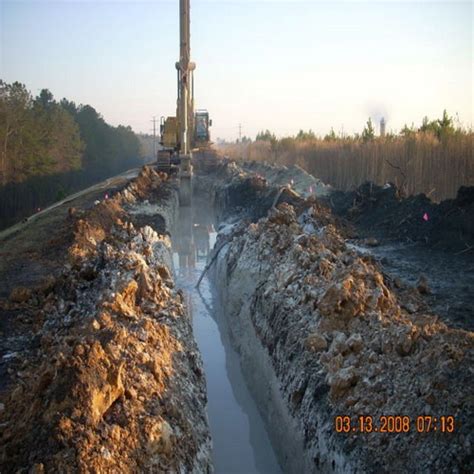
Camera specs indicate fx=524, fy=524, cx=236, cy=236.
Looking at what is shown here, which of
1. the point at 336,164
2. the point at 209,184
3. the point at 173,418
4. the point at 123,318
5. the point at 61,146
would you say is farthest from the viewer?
the point at 61,146

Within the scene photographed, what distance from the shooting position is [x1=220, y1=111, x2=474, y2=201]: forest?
44.4ft

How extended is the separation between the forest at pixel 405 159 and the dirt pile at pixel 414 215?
36.4 inches

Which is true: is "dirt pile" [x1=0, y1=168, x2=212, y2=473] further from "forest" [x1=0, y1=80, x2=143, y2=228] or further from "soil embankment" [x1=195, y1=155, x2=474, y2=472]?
"forest" [x1=0, y1=80, x2=143, y2=228]

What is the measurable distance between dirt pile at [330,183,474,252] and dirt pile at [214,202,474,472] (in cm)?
306

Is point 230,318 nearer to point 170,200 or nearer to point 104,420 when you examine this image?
point 104,420

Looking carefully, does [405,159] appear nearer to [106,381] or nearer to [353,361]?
[353,361]

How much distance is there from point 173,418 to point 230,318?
5147mm

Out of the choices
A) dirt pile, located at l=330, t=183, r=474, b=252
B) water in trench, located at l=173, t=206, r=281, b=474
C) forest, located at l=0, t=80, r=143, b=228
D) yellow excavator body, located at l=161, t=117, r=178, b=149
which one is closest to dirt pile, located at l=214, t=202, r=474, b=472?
water in trench, located at l=173, t=206, r=281, b=474

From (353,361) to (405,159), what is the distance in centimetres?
1174

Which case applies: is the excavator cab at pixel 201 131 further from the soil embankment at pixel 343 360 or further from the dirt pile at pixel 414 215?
the soil embankment at pixel 343 360

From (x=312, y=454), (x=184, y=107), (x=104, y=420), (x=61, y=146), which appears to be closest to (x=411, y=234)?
(x=312, y=454)

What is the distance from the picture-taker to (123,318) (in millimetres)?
5633

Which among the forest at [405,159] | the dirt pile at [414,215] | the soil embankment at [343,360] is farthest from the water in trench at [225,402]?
the forest at [405,159]

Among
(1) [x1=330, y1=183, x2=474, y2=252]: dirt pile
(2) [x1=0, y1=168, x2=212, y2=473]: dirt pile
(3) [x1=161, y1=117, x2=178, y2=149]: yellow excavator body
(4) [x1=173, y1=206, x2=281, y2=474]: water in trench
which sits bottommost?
(4) [x1=173, y1=206, x2=281, y2=474]: water in trench
